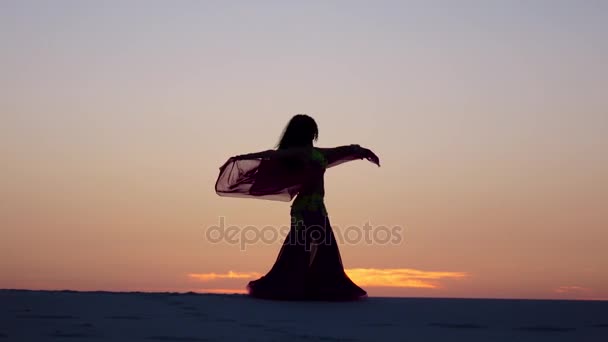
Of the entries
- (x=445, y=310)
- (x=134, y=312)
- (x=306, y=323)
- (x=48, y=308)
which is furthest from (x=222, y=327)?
(x=445, y=310)

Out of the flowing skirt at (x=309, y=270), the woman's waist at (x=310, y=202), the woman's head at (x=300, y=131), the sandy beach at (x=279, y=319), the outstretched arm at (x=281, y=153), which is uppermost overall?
the woman's head at (x=300, y=131)

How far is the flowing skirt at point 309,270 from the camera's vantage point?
38.0 ft

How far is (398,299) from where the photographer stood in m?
12.4

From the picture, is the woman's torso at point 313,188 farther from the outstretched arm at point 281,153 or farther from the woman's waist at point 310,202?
the outstretched arm at point 281,153

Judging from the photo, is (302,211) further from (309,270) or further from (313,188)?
(309,270)

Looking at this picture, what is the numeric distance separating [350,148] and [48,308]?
436cm

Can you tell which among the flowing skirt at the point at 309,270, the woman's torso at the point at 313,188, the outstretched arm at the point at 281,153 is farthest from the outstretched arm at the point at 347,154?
the flowing skirt at the point at 309,270

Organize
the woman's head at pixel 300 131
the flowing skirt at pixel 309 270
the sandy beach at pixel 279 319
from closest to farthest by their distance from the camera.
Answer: the sandy beach at pixel 279 319
the flowing skirt at pixel 309 270
the woman's head at pixel 300 131

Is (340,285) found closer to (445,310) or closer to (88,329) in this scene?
(445,310)

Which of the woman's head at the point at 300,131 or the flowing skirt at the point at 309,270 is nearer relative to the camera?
the flowing skirt at the point at 309,270

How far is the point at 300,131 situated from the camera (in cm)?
1169

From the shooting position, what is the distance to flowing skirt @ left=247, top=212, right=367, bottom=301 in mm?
11586

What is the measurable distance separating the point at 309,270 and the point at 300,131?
183cm

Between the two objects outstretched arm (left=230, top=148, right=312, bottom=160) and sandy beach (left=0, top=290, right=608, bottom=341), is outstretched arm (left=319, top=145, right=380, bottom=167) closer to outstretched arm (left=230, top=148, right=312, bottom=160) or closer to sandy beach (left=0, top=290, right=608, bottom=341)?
outstretched arm (left=230, top=148, right=312, bottom=160)
